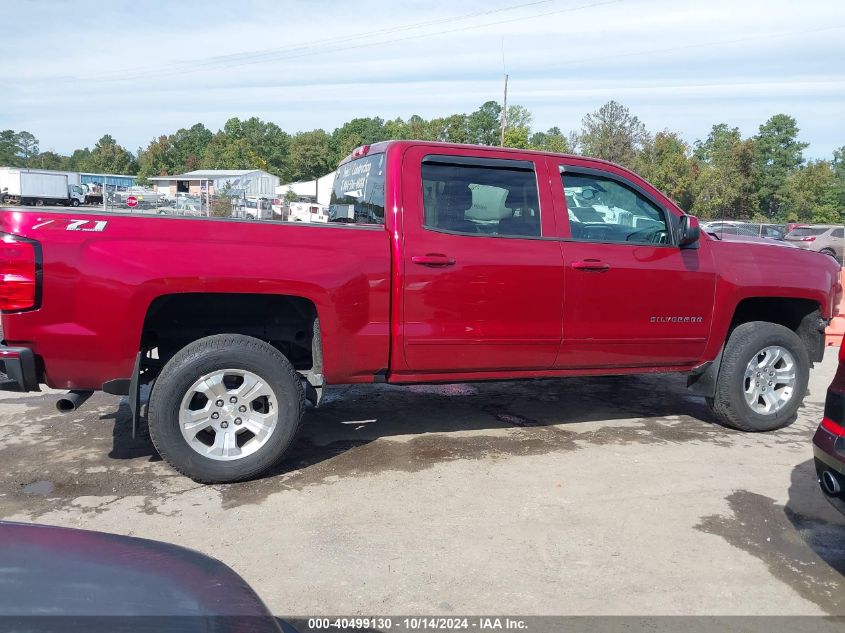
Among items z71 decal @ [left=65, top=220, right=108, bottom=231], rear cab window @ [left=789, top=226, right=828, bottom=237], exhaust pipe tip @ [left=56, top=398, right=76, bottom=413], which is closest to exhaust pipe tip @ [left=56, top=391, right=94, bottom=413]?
exhaust pipe tip @ [left=56, top=398, right=76, bottom=413]

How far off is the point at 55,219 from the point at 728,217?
5468cm

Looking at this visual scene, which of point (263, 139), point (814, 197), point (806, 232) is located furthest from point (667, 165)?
point (263, 139)

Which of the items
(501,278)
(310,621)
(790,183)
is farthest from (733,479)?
(790,183)

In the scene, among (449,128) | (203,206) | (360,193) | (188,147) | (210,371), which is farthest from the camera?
(188,147)

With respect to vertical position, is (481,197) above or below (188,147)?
below

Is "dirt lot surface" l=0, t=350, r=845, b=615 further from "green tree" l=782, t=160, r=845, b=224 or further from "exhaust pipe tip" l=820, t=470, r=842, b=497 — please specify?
"green tree" l=782, t=160, r=845, b=224

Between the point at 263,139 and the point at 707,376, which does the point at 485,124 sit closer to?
the point at 263,139

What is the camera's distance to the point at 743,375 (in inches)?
213

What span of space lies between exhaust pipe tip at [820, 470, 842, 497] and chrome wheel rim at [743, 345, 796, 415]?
7.44 ft

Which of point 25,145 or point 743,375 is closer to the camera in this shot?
point 743,375

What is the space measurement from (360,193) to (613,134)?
39137 millimetres

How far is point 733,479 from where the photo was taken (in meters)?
4.55

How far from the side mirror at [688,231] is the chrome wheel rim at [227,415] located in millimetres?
3055

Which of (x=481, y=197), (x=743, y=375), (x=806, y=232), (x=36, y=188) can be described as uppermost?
(x=36, y=188)
